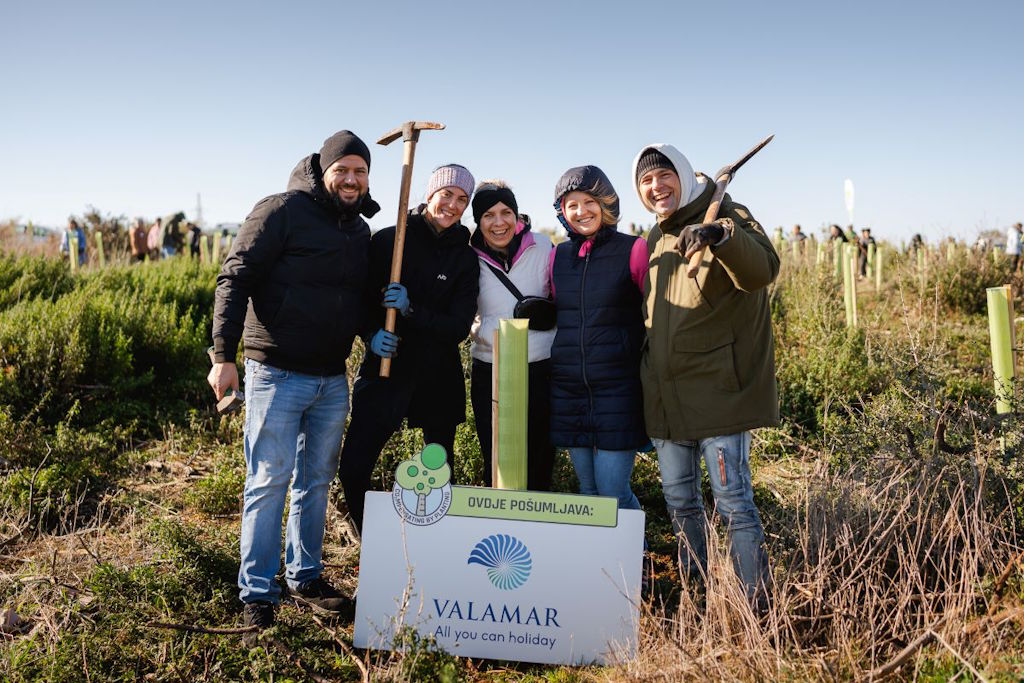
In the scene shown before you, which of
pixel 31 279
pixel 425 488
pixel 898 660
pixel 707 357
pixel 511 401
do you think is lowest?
pixel 898 660

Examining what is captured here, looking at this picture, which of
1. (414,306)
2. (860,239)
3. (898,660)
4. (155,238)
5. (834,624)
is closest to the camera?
(898,660)

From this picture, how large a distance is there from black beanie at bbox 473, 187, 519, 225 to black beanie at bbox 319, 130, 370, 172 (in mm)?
557

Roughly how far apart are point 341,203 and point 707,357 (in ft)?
5.26

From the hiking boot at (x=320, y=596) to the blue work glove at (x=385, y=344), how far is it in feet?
3.47

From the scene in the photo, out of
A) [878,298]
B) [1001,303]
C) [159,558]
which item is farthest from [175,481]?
[878,298]

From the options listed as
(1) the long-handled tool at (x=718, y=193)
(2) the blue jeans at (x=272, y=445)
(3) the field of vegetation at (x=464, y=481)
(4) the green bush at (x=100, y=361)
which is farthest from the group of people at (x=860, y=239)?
(2) the blue jeans at (x=272, y=445)

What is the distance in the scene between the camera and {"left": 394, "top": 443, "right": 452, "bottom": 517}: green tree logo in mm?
2961

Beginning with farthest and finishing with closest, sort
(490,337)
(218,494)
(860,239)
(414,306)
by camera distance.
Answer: (860,239)
(218,494)
(490,337)
(414,306)

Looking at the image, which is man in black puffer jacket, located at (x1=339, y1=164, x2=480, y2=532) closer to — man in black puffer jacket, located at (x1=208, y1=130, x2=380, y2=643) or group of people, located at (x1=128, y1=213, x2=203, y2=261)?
man in black puffer jacket, located at (x1=208, y1=130, x2=380, y2=643)

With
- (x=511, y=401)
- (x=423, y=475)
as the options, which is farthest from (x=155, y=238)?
Answer: (x=423, y=475)

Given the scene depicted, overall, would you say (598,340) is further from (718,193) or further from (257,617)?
(257,617)

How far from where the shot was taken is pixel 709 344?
2.89 metres

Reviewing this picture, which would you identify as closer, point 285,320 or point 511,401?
point 285,320

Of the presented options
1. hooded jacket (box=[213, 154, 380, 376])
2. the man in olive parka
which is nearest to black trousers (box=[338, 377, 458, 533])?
hooded jacket (box=[213, 154, 380, 376])
